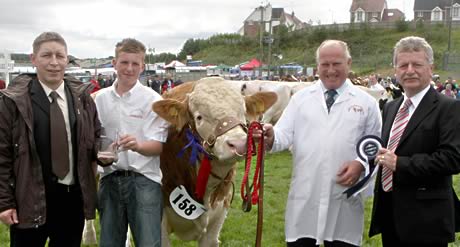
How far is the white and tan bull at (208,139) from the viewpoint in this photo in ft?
11.9

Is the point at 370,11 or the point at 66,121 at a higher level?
the point at 370,11

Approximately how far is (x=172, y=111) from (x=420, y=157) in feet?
6.19

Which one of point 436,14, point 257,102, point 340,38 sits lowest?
point 257,102

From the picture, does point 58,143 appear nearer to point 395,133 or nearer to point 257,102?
point 257,102

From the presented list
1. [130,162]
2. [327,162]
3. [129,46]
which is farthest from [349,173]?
[129,46]

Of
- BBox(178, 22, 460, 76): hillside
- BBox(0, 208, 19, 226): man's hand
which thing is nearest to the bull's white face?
BBox(0, 208, 19, 226): man's hand

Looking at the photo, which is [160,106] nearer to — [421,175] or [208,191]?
[208,191]

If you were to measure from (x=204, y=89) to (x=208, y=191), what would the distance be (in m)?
0.94

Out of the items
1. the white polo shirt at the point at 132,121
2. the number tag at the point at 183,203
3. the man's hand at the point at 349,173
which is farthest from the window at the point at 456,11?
the white polo shirt at the point at 132,121

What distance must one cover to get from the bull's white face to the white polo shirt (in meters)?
0.34

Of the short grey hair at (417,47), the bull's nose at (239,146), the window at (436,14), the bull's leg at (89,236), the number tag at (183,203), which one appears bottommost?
the bull's leg at (89,236)

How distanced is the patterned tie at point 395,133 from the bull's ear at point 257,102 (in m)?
1.21

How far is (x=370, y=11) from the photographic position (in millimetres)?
93375

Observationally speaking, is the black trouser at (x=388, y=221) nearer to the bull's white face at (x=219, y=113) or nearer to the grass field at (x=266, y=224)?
the bull's white face at (x=219, y=113)
